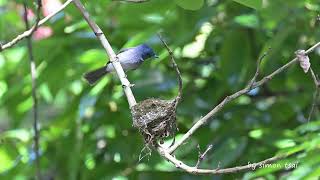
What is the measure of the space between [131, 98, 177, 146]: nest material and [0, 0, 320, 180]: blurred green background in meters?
0.66

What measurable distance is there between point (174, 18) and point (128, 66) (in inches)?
21.1

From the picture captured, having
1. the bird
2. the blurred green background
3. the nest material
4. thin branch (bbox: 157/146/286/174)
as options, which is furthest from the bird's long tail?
thin branch (bbox: 157/146/286/174)

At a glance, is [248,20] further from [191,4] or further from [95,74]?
[191,4]

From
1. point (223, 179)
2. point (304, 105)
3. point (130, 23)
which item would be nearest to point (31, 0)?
point (130, 23)

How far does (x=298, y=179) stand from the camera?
1841 mm

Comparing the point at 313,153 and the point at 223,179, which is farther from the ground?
the point at 313,153

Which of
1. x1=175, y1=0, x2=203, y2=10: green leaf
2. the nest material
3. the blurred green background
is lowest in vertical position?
the blurred green background

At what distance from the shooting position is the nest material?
1644mm

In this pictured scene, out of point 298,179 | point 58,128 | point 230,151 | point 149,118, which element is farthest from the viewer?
point 58,128

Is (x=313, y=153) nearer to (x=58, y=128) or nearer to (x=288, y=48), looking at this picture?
(x=288, y=48)

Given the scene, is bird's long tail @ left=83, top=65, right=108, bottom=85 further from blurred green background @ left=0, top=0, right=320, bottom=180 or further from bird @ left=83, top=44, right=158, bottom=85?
blurred green background @ left=0, top=0, right=320, bottom=180

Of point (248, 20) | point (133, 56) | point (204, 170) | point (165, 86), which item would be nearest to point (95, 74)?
point (133, 56)

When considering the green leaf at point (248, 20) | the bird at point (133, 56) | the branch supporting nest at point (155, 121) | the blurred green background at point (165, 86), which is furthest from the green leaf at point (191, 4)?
the green leaf at point (248, 20)

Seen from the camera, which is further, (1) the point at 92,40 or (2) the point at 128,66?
(1) the point at 92,40
